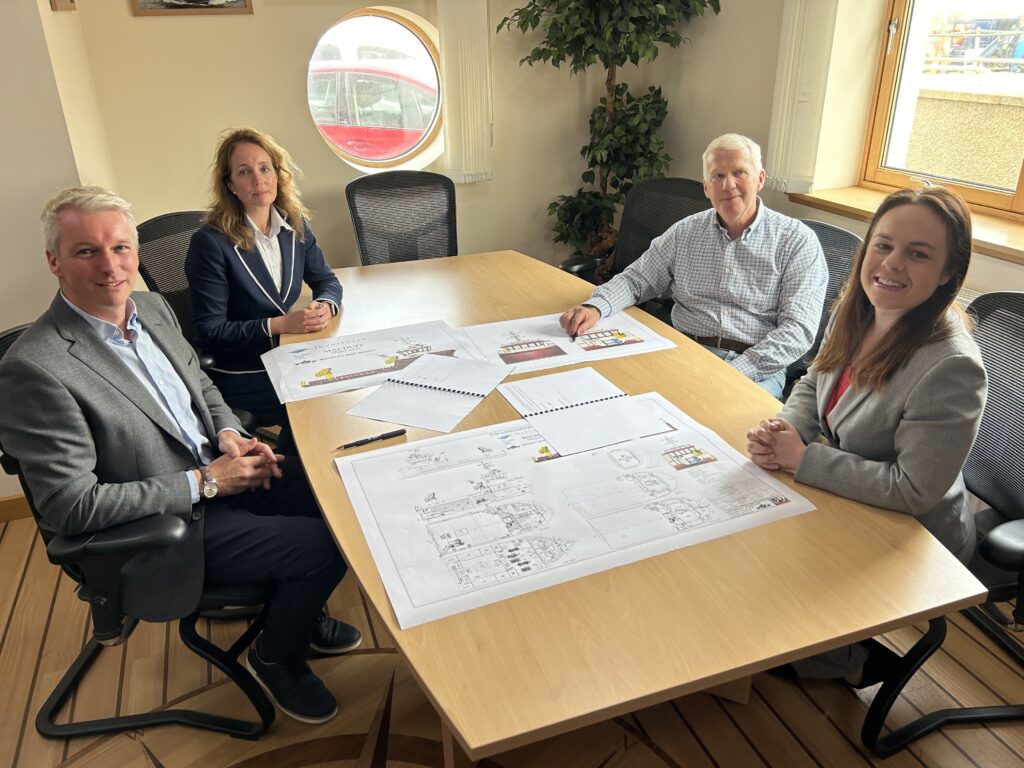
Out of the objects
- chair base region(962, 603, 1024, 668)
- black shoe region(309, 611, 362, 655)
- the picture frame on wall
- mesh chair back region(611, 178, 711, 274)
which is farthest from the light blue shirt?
the picture frame on wall

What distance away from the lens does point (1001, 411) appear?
62.9 inches

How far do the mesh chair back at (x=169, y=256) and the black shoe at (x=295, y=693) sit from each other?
1.19 m

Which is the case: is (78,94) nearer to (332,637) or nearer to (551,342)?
(551,342)

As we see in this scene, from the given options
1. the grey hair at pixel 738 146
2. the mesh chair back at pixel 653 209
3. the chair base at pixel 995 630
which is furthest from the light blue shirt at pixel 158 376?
the chair base at pixel 995 630

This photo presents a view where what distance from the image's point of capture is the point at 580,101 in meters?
3.98

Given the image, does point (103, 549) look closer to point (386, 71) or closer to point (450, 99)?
point (450, 99)

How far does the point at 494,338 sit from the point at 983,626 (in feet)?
5.27

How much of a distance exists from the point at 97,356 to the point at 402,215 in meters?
1.80

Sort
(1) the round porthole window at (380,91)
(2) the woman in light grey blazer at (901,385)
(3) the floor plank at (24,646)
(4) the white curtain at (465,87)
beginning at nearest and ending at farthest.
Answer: (2) the woman in light grey blazer at (901,385) → (3) the floor plank at (24,646) → (4) the white curtain at (465,87) → (1) the round porthole window at (380,91)

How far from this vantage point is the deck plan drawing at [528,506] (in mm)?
1077

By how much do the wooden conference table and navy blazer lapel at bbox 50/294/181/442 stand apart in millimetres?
404

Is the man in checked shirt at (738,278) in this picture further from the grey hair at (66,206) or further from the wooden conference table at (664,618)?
the grey hair at (66,206)

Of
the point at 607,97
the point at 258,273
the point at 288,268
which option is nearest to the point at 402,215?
the point at 288,268

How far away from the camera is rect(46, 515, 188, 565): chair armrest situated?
4.23 ft
